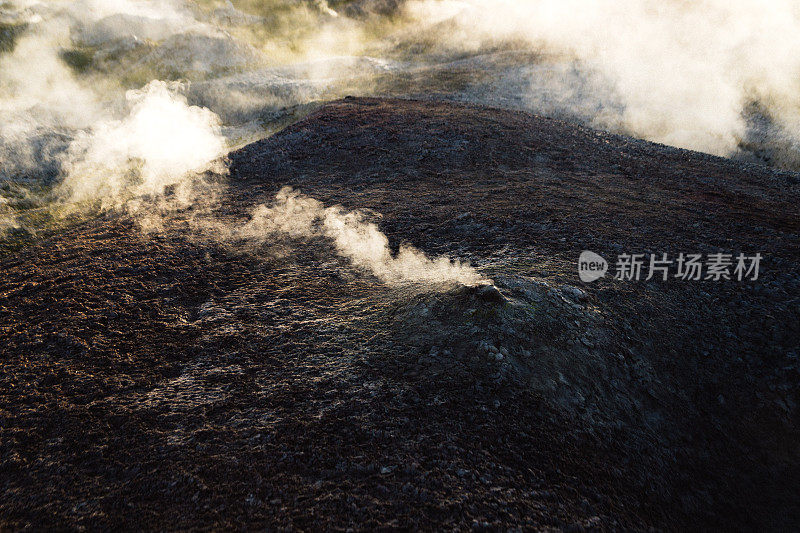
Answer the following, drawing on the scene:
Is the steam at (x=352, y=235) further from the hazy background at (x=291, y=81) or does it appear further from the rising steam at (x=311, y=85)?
the hazy background at (x=291, y=81)

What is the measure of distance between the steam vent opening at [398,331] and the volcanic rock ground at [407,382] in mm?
35

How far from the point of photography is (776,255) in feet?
25.6

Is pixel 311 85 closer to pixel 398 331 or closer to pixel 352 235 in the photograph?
pixel 352 235

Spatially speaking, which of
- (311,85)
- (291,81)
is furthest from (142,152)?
(291,81)

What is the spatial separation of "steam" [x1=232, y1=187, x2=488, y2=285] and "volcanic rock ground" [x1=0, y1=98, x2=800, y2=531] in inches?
15.4

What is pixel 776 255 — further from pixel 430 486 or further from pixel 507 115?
pixel 507 115

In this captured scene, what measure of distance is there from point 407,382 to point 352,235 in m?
4.92

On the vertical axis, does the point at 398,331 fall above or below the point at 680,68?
below

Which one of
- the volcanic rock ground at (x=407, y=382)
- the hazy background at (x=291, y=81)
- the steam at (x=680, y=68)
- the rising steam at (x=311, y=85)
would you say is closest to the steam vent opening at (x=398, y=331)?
the volcanic rock ground at (x=407, y=382)

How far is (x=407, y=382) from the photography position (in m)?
5.20

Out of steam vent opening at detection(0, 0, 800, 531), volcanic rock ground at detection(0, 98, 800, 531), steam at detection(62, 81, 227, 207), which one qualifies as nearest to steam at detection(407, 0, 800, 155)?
steam vent opening at detection(0, 0, 800, 531)

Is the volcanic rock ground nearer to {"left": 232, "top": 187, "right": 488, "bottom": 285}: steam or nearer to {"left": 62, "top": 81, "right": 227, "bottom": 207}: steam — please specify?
{"left": 232, "top": 187, "right": 488, "bottom": 285}: steam

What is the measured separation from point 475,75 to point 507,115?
12109mm

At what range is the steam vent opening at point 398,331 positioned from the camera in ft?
13.6
